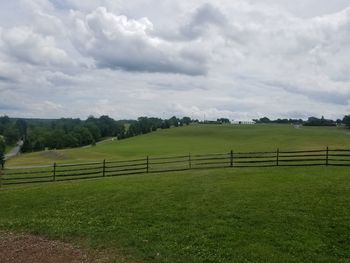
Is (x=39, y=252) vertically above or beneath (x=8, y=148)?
above

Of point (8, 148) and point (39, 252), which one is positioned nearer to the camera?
point (39, 252)

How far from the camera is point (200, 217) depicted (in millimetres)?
14172

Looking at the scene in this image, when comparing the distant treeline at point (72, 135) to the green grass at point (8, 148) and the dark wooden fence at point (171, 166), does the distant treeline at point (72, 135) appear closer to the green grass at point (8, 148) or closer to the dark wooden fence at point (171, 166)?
the green grass at point (8, 148)

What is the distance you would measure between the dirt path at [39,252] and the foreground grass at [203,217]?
603 mm

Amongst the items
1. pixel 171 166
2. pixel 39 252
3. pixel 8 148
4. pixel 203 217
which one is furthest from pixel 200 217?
pixel 8 148

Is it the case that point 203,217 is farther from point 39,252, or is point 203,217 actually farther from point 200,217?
point 39,252

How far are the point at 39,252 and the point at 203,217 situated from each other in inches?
224

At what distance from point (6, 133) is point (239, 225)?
15519 cm

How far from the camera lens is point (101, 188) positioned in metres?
21.3

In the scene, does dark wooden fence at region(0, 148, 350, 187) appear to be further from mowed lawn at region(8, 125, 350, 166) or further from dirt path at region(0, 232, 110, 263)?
mowed lawn at region(8, 125, 350, 166)

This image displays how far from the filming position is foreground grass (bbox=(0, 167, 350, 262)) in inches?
443

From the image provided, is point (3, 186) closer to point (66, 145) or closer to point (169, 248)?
point (169, 248)

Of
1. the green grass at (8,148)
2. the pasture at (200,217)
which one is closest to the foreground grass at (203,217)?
the pasture at (200,217)

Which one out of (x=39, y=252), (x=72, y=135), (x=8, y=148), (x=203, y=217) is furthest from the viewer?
(x=8, y=148)
